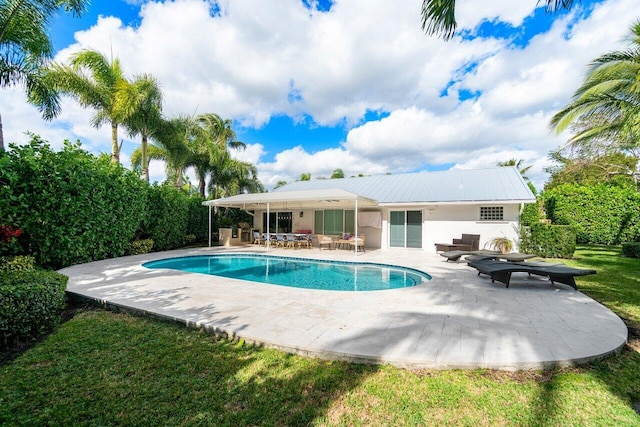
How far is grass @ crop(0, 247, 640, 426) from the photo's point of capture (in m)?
2.48

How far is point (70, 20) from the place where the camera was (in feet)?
32.1

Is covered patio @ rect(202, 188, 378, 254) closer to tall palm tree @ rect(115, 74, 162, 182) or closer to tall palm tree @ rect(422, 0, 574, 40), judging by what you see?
tall palm tree @ rect(115, 74, 162, 182)

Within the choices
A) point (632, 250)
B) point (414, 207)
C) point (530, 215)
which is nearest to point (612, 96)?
point (530, 215)

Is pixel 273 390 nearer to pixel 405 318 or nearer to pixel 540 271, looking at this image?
pixel 405 318

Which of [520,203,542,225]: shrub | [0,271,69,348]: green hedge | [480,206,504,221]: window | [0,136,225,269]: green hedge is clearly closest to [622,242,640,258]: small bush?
[520,203,542,225]: shrub

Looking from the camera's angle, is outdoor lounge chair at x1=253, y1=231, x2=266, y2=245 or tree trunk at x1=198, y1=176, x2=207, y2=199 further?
tree trunk at x1=198, y1=176, x2=207, y2=199

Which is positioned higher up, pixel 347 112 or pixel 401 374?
pixel 347 112

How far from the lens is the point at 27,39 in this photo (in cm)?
905

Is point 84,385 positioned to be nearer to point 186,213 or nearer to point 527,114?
point 186,213

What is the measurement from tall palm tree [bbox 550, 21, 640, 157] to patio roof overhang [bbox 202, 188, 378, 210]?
838 cm

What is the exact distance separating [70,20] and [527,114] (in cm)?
2355

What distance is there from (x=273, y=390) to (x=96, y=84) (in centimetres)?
1878

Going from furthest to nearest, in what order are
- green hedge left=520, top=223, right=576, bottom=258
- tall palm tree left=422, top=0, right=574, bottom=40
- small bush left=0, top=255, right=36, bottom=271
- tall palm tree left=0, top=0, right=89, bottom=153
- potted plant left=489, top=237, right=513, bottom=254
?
potted plant left=489, top=237, right=513, bottom=254 < green hedge left=520, top=223, right=576, bottom=258 < tall palm tree left=0, top=0, right=89, bottom=153 < small bush left=0, top=255, right=36, bottom=271 < tall palm tree left=422, top=0, right=574, bottom=40

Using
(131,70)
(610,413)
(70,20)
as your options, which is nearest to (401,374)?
(610,413)
